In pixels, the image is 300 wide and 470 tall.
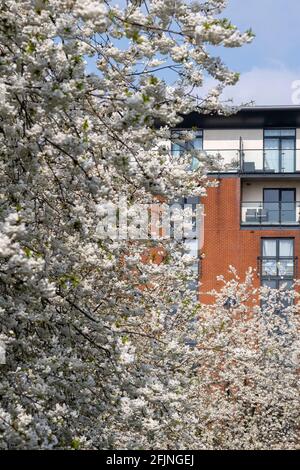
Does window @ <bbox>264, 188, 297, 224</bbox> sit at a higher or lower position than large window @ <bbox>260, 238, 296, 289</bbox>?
higher

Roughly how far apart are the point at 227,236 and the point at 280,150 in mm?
5152

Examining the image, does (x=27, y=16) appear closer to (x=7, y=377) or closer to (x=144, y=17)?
(x=144, y=17)

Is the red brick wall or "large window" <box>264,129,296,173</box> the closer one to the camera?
the red brick wall

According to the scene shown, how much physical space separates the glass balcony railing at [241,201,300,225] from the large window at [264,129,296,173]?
5.79ft

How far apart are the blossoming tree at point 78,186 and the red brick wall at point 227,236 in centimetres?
2810

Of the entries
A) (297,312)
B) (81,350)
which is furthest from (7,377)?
(297,312)

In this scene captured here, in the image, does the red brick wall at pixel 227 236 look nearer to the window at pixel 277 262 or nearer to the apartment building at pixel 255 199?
the apartment building at pixel 255 199

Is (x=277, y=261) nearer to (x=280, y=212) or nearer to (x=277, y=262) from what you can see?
(x=277, y=262)

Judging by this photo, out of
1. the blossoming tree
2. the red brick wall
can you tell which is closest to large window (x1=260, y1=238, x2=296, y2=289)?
the red brick wall

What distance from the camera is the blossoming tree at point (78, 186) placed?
21.8 feet

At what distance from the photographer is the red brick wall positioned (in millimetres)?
37531

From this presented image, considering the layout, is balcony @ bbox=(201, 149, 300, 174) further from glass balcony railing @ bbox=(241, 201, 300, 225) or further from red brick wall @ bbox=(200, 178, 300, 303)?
glass balcony railing @ bbox=(241, 201, 300, 225)

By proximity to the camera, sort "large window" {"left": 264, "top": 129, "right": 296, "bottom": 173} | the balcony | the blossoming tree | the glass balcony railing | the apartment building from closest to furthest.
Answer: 1. the blossoming tree
2. the apartment building
3. the glass balcony railing
4. the balcony
5. "large window" {"left": 264, "top": 129, "right": 296, "bottom": 173}

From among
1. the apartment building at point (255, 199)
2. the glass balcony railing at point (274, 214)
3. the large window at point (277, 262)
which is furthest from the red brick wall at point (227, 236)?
the glass balcony railing at point (274, 214)
